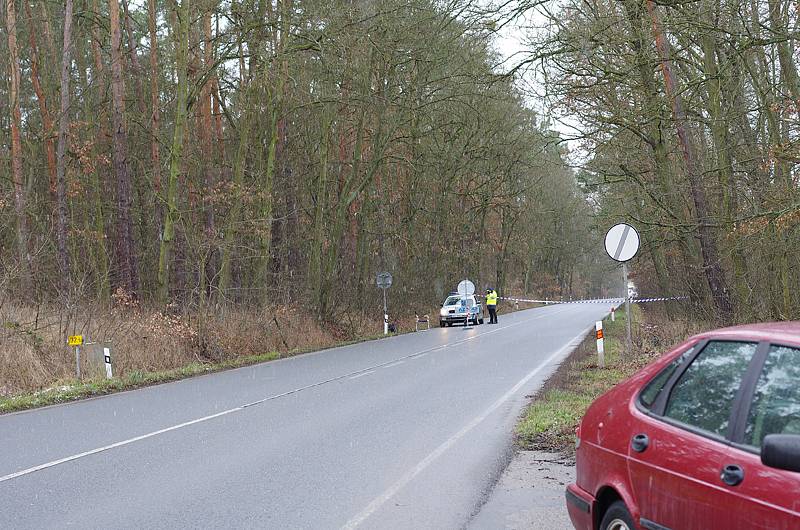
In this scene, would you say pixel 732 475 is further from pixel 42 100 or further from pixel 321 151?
pixel 42 100

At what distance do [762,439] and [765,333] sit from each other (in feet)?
2.01

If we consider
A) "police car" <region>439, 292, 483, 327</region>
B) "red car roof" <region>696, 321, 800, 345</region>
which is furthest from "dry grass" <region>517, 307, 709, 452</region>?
"police car" <region>439, 292, 483, 327</region>

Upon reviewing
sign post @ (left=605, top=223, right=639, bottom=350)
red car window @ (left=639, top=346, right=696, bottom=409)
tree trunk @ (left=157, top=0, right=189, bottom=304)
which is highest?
tree trunk @ (left=157, top=0, right=189, bottom=304)

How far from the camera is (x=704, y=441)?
155 inches

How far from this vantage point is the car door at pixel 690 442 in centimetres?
383

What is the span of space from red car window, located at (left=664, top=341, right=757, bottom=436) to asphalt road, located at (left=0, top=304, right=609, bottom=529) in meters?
2.56

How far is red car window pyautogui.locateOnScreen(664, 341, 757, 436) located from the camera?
397cm

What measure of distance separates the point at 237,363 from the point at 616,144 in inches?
427

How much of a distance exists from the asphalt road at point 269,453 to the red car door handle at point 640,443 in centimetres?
222

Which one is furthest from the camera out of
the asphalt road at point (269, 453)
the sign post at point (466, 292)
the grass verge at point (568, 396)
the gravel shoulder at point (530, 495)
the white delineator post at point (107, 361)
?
the sign post at point (466, 292)

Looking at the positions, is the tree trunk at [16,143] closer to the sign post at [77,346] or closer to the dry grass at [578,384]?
the sign post at [77,346]

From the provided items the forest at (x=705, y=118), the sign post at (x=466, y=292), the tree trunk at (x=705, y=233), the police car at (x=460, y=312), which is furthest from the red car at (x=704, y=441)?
the police car at (x=460, y=312)

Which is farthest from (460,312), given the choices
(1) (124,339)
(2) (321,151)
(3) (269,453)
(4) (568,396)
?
(3) (269,453)

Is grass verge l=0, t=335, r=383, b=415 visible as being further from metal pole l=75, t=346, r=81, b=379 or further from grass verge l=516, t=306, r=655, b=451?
grass verge l=516, t=306, r=655, b=451
